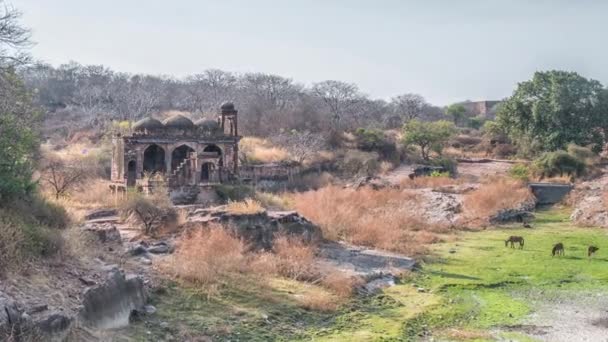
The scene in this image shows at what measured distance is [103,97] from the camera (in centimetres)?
6612

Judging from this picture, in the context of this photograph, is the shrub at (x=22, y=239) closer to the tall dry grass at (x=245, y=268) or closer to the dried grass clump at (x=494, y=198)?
the tall dry grass at (x=245, y=268)

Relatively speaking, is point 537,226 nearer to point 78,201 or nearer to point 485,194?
point 485,194

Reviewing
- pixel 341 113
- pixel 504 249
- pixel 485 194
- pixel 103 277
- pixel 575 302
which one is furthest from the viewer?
pixel 341 113

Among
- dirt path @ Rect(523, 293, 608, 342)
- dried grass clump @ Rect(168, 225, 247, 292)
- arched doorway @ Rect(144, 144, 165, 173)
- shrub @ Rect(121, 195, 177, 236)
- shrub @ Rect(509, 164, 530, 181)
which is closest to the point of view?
dirt path @ Rect(523, 293, 608, 342)

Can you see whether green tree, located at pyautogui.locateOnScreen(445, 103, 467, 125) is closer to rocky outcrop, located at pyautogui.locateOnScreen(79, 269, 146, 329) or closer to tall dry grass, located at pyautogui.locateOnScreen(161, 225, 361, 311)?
tall dry grass, located at pyautogui.locateOnScreen(161, 225, 361, 311)

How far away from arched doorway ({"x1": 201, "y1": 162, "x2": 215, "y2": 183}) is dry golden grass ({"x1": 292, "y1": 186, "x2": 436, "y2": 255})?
14.2ft

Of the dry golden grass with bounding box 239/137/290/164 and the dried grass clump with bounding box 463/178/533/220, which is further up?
the dry golden grass with bounding box 239/137/290/164

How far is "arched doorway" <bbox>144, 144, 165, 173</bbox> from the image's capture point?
1231 inches

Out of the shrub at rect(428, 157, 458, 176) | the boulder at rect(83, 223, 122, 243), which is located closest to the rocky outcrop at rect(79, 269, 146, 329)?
the boulder at rect(83, 223, 122, 243)

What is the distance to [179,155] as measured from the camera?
106 feet

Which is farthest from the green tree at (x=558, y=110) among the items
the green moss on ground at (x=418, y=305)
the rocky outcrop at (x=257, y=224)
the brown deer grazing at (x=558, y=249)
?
the rocky outcrop at (x=257, y=224)

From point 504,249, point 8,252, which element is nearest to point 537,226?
point 504,249

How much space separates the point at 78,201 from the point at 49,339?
1716cm

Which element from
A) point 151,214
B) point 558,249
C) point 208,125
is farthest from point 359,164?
point 151,214
